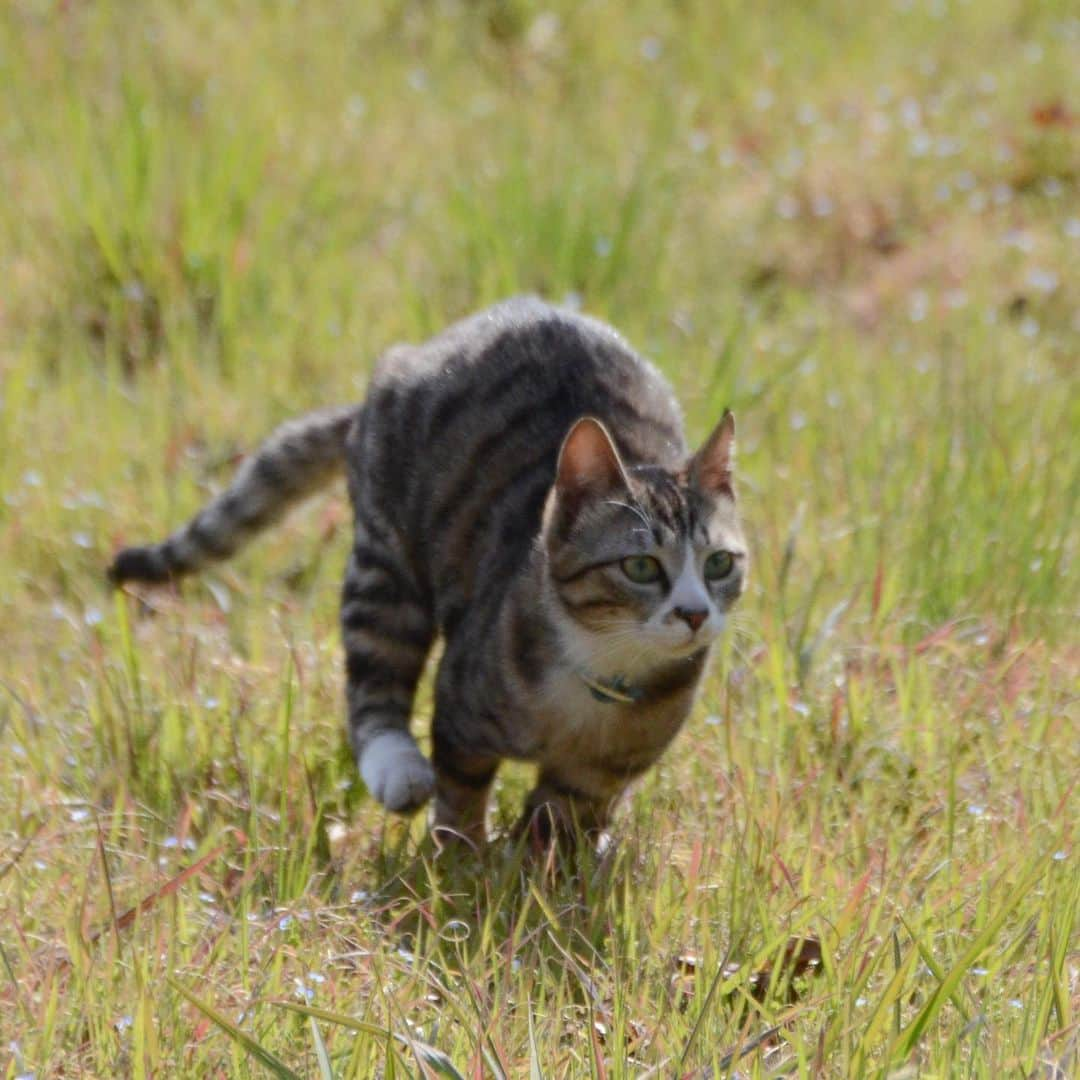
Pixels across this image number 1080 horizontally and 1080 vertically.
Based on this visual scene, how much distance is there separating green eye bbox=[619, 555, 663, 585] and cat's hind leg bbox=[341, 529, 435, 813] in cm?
57

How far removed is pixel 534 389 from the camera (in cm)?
341

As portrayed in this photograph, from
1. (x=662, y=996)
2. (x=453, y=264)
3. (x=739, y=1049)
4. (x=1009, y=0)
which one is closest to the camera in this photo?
(x=739, y=1049)

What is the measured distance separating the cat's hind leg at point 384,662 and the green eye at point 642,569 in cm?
57

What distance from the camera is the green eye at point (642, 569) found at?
9.53ft

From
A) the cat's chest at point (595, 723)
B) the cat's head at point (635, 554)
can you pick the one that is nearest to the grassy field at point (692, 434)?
the cat's chest at point (595, 723)

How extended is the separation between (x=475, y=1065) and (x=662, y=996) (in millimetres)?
387

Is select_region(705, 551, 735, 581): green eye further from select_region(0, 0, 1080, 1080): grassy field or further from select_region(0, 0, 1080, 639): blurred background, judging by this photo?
select_region(0, 0, 1080, 639): blurred background

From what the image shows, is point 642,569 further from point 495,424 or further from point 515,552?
point 495,424

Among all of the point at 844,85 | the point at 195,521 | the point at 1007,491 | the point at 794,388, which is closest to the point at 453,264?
the point at 794,388

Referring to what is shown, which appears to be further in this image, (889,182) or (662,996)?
(889,182)

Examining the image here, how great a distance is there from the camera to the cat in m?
2.93

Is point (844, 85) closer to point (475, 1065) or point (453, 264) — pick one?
point (453, 264)

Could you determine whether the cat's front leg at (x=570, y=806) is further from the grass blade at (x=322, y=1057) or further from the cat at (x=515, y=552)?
the grass blade at (x=322, y=1057)

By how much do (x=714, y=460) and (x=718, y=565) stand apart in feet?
0.64
